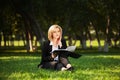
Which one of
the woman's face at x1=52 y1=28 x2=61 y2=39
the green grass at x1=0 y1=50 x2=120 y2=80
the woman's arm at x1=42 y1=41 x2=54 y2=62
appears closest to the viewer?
the green grass at x1=0 y1=50 x2=120 y2=80

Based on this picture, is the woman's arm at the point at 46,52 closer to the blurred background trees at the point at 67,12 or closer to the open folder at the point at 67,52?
the open folder at the point at 67,52

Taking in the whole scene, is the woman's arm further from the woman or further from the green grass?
the green grass

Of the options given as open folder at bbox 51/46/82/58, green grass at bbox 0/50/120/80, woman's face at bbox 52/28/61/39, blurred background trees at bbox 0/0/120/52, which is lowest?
green grass at bbox 0/50/120/80

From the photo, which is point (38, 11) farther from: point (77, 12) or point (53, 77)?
point (53, 77)

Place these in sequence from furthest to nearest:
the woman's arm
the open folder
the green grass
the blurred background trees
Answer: the blurred background trees
the woman's arm
the open folder
the green grass

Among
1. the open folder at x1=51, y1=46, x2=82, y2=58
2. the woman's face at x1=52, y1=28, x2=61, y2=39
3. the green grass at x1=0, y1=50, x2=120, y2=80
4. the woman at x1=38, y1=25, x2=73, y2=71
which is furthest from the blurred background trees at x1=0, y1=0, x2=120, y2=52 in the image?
the open folder at x1=51, y1=46, x2=82, y2=58

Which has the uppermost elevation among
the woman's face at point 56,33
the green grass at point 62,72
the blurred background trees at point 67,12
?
the blurred background trees at point 67,12

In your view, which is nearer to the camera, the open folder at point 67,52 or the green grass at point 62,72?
the green grass at point 62,72

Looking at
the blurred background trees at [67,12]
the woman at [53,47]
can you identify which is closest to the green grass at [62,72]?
the woman at [53,47]

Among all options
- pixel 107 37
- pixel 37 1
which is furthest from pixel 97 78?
pixel 107 37

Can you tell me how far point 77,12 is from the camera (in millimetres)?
45438

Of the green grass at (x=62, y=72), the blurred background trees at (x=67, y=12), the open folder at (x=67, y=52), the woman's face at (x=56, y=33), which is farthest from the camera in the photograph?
the blurred background trees at (x=67, y=12)

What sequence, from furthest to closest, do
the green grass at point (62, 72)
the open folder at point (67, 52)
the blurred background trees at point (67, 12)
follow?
the blurred background trees at point (67, 12) < the open folder at point (67, 52) < the green grass at point (62, 72)

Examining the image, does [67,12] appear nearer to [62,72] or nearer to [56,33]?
[56,33]
